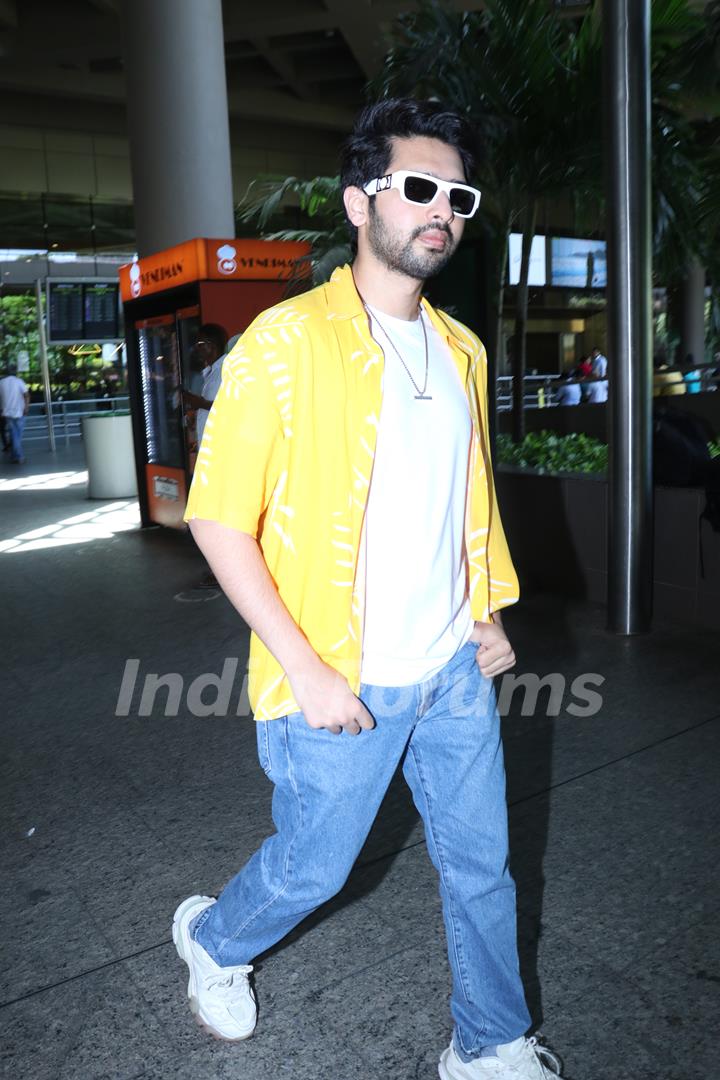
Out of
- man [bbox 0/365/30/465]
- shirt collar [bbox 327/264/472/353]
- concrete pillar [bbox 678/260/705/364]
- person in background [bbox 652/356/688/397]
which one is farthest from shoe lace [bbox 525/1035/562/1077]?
concrete pillar [bbox 678/260/705/364]

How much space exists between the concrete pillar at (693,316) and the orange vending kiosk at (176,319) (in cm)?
2210

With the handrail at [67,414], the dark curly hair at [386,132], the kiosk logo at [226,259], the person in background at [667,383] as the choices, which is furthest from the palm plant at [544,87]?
the handrail at [67,414]

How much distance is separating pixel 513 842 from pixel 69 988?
1.41 metres

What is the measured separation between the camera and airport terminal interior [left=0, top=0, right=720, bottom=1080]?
234 centimetres

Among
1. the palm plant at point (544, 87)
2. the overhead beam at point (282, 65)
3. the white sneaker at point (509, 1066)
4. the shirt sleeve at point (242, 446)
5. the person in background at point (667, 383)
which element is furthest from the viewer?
the overhead beam at point (282, 65)

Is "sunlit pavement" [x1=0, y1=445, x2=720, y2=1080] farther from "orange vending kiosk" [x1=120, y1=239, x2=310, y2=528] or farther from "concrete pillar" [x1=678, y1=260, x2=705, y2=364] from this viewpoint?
"concrete pillar" [x1=678, y1=260, x2=705, y2=364]

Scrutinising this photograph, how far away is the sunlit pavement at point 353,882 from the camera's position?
225 centimetres

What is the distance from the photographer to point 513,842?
3.15 meters

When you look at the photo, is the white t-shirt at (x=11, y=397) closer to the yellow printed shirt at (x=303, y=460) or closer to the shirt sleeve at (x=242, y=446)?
the yellow printed shirt at (x=303, y=460)

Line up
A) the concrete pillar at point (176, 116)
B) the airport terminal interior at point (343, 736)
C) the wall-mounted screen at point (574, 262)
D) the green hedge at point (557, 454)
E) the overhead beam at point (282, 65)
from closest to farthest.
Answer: the airport terminal interior at point (343, 736) → the green hedge at point (557, 454) → the concrete pillar at point (176, 116) → the overhead beam at point (282, 65) → the wall-mounted screen at point (574, 262)

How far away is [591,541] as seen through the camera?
5984 mm

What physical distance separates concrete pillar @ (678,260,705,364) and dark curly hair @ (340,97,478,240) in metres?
28.1

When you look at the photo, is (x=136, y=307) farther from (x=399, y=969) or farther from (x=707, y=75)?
(x=399, y=969)

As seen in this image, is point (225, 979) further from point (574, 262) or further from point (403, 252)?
point (574, 262)
